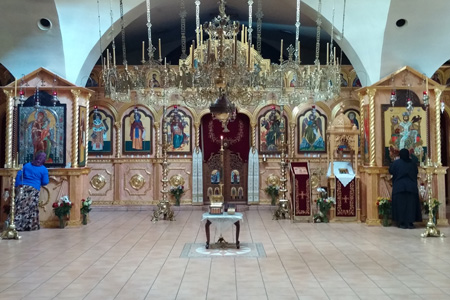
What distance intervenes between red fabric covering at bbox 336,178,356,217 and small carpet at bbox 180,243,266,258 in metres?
3.56

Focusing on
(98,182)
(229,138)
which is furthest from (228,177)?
(98,182)

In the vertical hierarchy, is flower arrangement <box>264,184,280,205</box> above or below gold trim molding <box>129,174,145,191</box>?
below

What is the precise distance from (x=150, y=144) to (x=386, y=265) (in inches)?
356

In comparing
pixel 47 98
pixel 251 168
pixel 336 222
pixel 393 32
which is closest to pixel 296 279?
pixel 336 222

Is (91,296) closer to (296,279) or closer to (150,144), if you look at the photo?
(296,279)

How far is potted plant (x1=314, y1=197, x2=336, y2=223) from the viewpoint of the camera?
39.4 ft

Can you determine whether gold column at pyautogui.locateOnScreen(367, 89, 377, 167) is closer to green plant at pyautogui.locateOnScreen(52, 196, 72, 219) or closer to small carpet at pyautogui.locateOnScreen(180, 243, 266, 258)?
small carpet at pyautogui.locateOnScreen(180, 243, 266, 258)

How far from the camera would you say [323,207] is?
12.0 meters

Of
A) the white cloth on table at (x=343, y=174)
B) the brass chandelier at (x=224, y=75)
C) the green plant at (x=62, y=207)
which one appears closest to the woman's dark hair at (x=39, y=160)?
the green plant at (x=62, y=207)

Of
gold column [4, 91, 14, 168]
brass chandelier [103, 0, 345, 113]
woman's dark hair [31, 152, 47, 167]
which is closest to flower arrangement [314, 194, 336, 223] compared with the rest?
brass chandelier [103, 0, 345, 113]

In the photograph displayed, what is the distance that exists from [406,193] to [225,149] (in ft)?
18.6

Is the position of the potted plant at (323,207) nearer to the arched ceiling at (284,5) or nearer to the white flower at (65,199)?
the arched ceiling at (284,5)

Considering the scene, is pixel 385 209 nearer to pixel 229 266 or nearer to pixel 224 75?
pixel 229 266

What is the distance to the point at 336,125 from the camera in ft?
42.2
